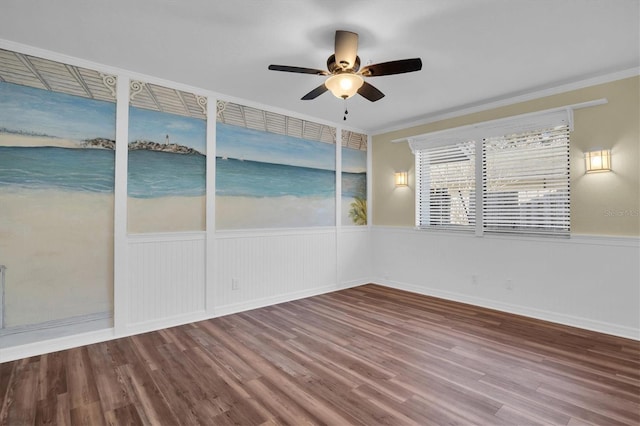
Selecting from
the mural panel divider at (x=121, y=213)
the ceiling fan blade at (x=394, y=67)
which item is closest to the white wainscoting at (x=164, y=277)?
the mural panel divider at (x=121, y=213)

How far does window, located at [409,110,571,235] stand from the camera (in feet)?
12.2

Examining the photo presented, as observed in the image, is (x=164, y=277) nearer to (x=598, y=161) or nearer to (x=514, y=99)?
(x=514, y=99)

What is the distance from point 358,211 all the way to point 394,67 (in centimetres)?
334

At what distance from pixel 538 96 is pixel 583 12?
1691 mm

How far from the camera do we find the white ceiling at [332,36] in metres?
2.26

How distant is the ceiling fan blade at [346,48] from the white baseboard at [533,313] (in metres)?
3.51

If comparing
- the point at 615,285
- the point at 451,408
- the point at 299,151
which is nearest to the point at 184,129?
the point at 299,151

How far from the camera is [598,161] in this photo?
3.35 metres

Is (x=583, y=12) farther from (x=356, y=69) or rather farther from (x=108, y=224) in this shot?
(x=108, y=224)

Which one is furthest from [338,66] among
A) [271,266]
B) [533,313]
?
[533,313]

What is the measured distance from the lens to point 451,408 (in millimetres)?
2055

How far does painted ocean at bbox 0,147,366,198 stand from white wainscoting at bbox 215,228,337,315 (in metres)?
0.60

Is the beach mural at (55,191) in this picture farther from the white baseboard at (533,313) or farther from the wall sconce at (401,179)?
the white baseboard at (533,313)

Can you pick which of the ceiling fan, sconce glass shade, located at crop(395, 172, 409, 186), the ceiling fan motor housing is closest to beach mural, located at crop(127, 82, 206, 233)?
the ceiling fan
